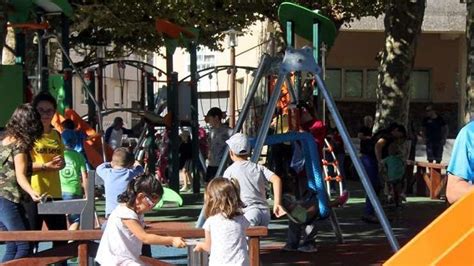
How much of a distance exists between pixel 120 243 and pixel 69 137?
679cm

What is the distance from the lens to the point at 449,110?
33.0 m

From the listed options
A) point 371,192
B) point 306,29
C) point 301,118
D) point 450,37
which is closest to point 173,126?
point 306,29

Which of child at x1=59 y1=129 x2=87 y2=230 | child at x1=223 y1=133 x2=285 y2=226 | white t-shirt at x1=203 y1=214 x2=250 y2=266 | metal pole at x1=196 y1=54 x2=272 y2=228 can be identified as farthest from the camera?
metal pole at x1=196 y1=54 x2=272 y2=228

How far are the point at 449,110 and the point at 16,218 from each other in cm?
2714

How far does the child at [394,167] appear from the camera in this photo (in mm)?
14133

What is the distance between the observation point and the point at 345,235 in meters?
12.7

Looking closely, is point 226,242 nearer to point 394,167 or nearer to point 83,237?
point 83,237

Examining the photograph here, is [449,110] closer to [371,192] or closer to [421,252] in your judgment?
[371,192]

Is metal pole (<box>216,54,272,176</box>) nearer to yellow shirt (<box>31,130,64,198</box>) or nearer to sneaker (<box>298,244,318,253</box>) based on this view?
sneaker (<box>298,244,318,253</box>)

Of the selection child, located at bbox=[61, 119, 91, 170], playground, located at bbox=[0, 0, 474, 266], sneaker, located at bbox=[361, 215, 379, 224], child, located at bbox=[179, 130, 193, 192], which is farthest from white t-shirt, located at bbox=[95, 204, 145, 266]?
child, located at bbox=[179, 130, 193, 192]

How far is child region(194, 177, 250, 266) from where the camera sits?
6.32 meters

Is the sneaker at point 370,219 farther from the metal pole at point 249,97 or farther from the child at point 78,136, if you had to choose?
the metal pole at point 249,97

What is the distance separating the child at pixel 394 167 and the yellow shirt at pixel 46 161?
709 cm

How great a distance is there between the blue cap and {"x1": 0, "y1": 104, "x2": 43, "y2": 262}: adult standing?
5059 millimetres
